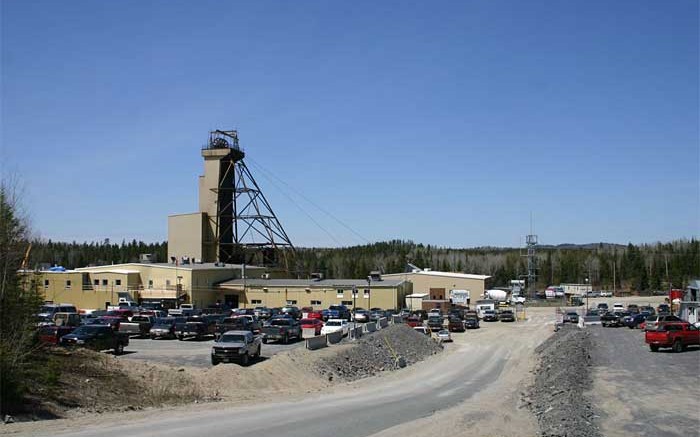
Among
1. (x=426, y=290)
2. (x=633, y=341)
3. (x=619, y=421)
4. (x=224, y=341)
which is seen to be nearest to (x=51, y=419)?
(x=224, y=341)

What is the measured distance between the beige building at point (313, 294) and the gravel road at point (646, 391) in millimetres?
37992

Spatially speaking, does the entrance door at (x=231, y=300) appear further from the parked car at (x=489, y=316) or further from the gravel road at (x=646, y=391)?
the gravel road at (x=646, y=391)

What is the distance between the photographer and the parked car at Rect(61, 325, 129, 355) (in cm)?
3509

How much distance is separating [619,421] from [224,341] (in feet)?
71.1

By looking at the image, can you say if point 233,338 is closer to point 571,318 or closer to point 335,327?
point 335,327

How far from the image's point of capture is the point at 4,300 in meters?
22.2

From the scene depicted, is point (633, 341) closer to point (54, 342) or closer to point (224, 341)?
point (224, 341)

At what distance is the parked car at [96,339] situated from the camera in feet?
115

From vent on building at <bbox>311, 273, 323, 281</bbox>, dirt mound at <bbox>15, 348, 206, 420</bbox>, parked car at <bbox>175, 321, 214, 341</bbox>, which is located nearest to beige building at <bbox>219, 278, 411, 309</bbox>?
vent on building at <bbox>311, 273, 323, 281</bbox>

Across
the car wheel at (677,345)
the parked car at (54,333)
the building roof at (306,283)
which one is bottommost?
the car wheel at (677,345)

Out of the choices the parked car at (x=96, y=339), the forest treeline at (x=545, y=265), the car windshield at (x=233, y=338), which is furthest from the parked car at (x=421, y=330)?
the forest treeline at (x=545, y=265)

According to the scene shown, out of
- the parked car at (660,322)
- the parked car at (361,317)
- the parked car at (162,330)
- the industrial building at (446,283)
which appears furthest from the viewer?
the industrial building at (446,283)

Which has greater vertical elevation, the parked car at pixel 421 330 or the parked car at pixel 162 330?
the parked car at pixel 162 330

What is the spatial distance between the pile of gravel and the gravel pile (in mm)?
9337
